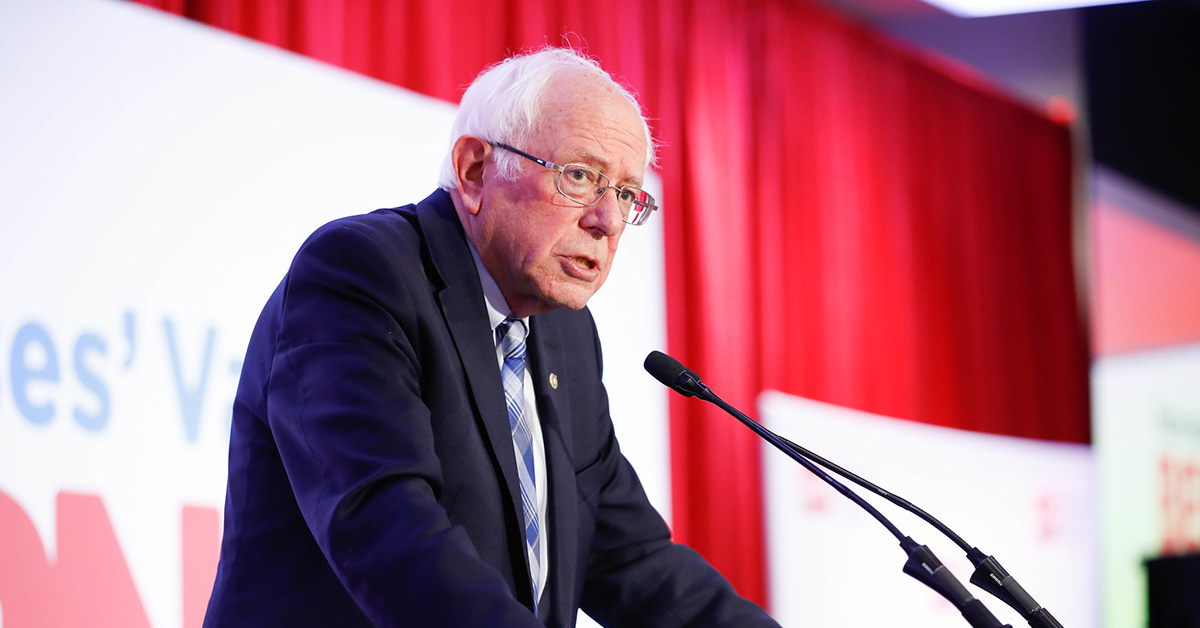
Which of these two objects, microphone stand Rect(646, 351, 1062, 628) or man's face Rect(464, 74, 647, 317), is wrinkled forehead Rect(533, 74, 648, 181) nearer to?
man's face Rect(464, 74, 647, 317)

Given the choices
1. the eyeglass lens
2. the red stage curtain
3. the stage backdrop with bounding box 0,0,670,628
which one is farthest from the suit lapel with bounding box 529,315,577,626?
the red stage curtain

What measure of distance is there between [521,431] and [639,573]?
13.6 inches

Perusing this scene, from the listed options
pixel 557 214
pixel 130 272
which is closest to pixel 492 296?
pixel 557 214

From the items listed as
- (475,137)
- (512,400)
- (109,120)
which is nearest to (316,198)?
(109,120)

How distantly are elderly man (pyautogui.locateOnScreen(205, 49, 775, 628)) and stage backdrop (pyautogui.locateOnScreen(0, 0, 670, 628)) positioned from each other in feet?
2.85

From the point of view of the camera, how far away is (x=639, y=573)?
1.74 meters

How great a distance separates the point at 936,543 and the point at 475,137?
3.58 m

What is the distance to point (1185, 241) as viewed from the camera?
6309mm

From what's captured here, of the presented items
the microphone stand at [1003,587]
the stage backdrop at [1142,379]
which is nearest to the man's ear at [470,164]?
the microphone stand at [1003,587]

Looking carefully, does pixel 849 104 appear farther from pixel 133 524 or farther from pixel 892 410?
pixel 133 524

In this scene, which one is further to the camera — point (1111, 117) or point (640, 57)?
point (1111, 117)

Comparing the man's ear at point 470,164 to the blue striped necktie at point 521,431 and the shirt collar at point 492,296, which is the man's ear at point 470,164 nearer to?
the shirt collar at point 492,296

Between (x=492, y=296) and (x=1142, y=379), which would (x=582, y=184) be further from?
(x=1142, y=379)

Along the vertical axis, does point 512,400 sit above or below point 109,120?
below
